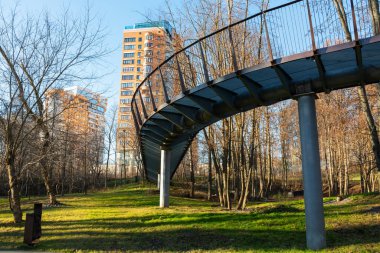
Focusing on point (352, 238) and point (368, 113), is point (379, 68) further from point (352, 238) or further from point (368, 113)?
point (368, 113)

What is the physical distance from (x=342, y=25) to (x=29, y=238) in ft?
47.8

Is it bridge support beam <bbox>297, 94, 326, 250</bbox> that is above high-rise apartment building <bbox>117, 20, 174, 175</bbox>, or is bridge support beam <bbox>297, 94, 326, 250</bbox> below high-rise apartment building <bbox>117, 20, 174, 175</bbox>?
below

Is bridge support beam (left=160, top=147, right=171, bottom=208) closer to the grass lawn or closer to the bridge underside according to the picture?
the grass lawn

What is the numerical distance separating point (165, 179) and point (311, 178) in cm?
1052

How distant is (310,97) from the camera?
9148 mm

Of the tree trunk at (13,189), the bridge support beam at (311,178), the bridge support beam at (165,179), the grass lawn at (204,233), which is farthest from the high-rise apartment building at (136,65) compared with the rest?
the bridge support beam at (311,178)

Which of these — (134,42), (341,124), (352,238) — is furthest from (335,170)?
(134,42)

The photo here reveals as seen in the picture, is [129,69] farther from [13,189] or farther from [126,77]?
[13,189]

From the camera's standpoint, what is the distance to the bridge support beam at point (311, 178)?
8.39 metres

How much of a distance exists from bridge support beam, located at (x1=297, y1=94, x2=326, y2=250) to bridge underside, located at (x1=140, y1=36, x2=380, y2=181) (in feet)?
1.83

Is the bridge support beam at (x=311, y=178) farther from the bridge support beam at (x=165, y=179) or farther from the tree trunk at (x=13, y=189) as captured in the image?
the tree trunk at (x=13, y=189)

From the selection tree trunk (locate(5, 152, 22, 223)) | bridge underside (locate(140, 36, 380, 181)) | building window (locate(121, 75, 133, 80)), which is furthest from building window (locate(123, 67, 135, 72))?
bridge underside (locate(140, 36, 380, 181))

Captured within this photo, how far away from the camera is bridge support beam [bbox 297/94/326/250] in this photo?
839cm

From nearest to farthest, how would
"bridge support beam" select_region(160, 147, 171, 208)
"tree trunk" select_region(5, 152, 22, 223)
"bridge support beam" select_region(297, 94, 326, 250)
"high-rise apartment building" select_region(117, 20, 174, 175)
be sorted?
"bridge support beam" select_region(297, 94, 326, 250) → "tree trunk" select_region(5, 152, 22, 223) → "bridge support beam" select_region(160, 147, 171, 208) → "high-rise apartment building" select_region(117, 20, 174, 175)
